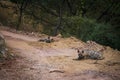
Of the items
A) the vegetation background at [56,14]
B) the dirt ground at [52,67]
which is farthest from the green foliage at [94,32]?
the dirt ground at [52,67]

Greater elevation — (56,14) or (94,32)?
(56,14)

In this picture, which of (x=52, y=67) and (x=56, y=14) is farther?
(x=56, y=14)

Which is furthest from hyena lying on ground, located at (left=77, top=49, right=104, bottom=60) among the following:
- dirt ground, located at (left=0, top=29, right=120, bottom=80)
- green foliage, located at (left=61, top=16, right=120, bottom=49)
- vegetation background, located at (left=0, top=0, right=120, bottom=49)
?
vegetation background, located at (left=0, top=0, right=120, bottom=49)

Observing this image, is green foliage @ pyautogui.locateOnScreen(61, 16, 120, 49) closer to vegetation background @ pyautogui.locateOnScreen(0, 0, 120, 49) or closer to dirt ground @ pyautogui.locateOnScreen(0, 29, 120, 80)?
vegetation background @ pyautogui.locateOnScreen(0, 0, 120, 49)

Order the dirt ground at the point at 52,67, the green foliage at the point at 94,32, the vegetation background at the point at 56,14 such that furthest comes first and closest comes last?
the vegetation background at the point at 56,14 → the green foliage at the point at 94,32 → the dirt ground at the point at 52,67

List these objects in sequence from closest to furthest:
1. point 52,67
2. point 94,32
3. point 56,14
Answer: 1. point 52,67
2. point 94,32
3. point 56,14

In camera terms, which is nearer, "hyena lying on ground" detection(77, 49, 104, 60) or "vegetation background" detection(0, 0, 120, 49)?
"hyena lying on ground" detection(77, 49, 104, 60)

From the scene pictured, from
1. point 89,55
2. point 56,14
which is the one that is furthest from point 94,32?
point 56,14

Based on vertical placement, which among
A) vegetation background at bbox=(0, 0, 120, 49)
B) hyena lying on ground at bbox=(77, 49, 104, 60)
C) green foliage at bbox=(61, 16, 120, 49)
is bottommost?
hyena lying on ground at bbox=(77, 49, 104, 60)

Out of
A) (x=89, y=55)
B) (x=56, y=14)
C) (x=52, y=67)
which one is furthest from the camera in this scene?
(x=56, y=14)

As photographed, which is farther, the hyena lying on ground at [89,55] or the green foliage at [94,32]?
the green foliage at [94,32]

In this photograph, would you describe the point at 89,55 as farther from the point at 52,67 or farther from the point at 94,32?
the point at 94,32

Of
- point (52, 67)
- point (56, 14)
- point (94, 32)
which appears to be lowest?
point (52, 67)

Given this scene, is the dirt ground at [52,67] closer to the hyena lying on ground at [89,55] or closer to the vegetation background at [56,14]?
the hyena lying on ground at [89,55]
